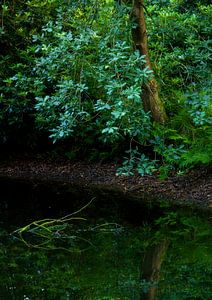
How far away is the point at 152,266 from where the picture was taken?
5969 mm

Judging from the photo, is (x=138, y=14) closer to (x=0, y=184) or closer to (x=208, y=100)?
(x=208, y=100)

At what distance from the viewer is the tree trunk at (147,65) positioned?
891cm

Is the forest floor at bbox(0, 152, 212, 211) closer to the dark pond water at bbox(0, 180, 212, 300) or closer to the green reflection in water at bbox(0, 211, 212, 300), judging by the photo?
the dark pond water at bbox(0, 180, 212, 300)

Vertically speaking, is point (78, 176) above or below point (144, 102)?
below

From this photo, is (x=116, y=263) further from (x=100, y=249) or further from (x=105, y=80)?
(x=105, y=80)

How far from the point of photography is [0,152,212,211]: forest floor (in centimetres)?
853

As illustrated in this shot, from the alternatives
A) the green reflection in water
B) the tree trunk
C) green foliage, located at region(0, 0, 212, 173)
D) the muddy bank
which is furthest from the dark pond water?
the tree trunk

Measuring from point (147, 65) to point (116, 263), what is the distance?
395cm

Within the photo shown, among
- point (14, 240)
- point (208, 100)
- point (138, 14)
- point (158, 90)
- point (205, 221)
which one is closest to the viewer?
point (14, 240)

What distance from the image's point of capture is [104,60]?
27.6ft

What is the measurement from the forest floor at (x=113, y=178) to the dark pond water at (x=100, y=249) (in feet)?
1.36

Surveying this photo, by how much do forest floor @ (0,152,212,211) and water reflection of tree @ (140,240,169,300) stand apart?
1.66 m

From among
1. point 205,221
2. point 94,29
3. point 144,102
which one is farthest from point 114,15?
point 205,221

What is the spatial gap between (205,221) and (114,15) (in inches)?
129
